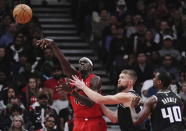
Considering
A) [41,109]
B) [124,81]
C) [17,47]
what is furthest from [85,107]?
[17,47]

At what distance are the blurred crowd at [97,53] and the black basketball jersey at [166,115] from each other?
177 inches

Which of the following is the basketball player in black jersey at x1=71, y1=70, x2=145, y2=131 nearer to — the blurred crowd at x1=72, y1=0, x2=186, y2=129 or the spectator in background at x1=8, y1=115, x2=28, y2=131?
the spectator in background at x1=8, y1=115, x2=28, y2=131

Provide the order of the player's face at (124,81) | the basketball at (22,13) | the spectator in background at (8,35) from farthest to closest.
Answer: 1. the spectator in background at (8,35)
2. the basketball at (22,13)
3. the player's face at (124,81)

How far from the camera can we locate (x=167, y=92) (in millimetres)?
8945

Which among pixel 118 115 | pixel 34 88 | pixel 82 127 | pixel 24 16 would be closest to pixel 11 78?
pixel 34 88

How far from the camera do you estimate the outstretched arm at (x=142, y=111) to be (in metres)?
8.57

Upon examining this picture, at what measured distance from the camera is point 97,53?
1739cm

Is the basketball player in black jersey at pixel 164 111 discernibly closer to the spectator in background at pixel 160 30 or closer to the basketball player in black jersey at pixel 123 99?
the basketball player in black jersey at pixel 123 99

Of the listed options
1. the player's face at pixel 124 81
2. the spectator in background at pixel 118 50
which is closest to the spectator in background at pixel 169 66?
→ the spectator in background at pixel 118 50

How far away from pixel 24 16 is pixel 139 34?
6.02 metres

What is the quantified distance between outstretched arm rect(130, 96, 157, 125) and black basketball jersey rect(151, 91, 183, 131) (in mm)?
90

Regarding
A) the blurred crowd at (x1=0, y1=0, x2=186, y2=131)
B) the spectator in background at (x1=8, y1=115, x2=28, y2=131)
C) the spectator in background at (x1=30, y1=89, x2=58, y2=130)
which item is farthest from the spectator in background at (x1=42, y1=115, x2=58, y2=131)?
the spectator in background at (x1=8, y1=115, x2=28, y2=131)

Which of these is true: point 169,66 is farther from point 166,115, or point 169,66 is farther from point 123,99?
point 123,99

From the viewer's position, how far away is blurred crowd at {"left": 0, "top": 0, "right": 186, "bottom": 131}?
1348 cm
